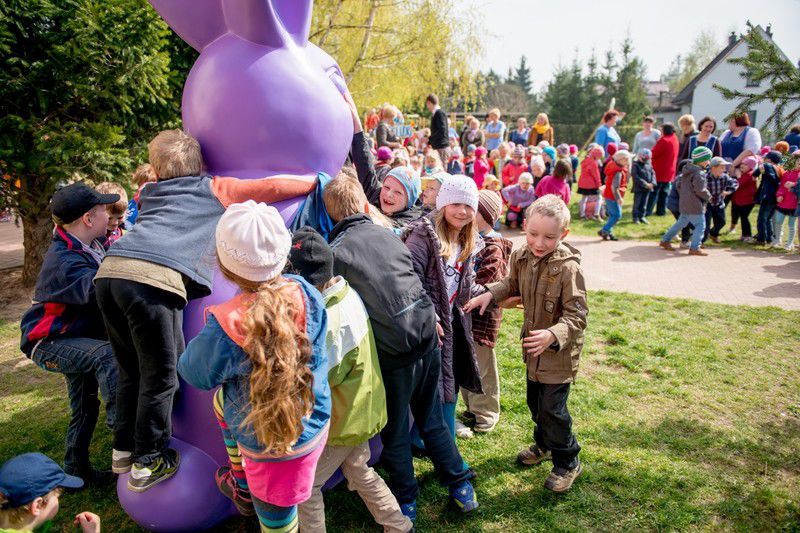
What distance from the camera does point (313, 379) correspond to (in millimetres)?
2217

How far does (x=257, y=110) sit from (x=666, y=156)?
1071 cm

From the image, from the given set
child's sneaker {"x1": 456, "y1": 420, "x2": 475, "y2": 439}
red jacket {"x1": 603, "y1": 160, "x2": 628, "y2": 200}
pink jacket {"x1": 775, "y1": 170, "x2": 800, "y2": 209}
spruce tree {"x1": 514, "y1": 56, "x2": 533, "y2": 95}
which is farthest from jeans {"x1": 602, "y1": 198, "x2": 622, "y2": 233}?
spruce tree {"x1": 514, "y1": 56, "x2": 533, "y2": 95}

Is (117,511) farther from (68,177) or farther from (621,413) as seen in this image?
(68,177)

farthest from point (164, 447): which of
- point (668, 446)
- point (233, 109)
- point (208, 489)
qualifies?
point (668, 446)

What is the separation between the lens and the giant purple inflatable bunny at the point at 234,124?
292cm

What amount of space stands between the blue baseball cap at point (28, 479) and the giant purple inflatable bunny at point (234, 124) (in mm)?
778

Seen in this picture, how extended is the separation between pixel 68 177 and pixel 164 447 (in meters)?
4.97

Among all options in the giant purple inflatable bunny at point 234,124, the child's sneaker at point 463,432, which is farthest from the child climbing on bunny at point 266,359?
the child's sneaker at point 463,432

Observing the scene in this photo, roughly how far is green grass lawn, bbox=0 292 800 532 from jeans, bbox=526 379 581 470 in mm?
252

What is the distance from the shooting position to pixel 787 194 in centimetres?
912

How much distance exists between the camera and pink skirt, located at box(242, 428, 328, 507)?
2238 mm

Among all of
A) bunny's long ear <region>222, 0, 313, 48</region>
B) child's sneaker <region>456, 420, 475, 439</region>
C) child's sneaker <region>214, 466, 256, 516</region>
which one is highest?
bunny's long ear <region>222, 0, 313, 48</region>

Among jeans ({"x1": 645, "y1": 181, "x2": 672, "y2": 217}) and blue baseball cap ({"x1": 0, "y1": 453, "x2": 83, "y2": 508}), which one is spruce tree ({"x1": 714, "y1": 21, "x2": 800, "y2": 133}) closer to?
blue baseball cap ({"x1": 0, "y1": 453, "x2": 83, "y2": 508})

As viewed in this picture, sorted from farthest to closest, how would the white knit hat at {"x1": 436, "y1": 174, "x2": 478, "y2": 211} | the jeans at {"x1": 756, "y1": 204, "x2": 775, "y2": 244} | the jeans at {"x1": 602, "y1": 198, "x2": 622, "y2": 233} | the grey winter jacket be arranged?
the jeans at {"x1": 602, "y1": 198, "x2": 622, "y2": 233}, the jeans at {"x1": 756, "y1": 204, "x2": 775, "y2": 244}, the grey winter jacket, the white knit hat at {"x1": 436, "y1": 174, "x2": 478, "y2": 211}
